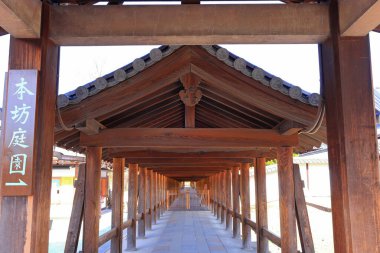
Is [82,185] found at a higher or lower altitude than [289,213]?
higher

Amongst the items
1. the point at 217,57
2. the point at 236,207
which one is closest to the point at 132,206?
the point at 236,207

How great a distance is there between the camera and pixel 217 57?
14.9ft

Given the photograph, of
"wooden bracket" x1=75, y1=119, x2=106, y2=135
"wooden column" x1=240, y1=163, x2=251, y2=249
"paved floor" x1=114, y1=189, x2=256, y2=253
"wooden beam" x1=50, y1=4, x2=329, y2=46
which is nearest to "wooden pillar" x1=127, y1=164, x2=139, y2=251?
"paved floor" x1=114, y1=189, x2=256, y2=253

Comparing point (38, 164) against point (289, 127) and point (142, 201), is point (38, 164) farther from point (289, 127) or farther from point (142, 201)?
point (142, 201)

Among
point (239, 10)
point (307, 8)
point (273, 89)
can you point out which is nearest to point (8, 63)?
point (239, 10)

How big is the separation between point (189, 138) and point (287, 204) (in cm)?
188

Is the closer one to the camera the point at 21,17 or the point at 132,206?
the point at 21,17

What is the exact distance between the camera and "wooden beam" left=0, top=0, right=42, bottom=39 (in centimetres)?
243

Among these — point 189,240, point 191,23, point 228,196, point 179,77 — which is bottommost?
point 189,240

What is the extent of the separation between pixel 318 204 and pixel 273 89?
17.1 meters

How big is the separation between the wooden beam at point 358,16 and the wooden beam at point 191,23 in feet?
0.58

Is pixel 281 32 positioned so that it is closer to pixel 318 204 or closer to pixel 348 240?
pixel 348 240

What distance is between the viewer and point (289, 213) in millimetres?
5750

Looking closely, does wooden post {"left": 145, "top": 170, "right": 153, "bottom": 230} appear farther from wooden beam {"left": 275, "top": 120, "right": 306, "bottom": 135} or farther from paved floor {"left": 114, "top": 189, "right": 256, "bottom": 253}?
wooden beam {"left": 275, "top": 120, "right": 306, "bottom": 135}
